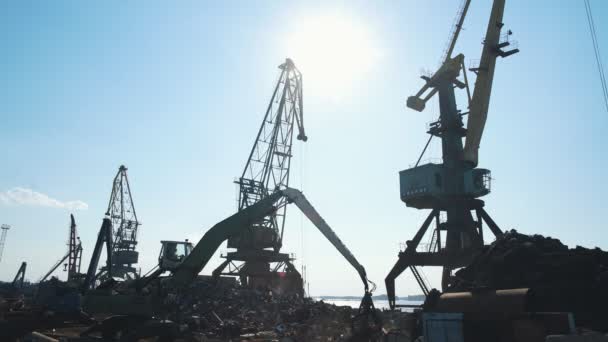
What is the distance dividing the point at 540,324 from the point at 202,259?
2040cm

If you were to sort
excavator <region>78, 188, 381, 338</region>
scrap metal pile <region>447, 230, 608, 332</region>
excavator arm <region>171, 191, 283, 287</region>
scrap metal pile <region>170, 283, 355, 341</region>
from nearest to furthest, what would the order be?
scrap metal pile <region>447, 230, 608, 332</region>
scrap metal pile <region>170, 283, 355, 341</region>
excavator <region>78, 188, 381, 338</region>
excavator arm <region>171, 191, 283, 287</region>

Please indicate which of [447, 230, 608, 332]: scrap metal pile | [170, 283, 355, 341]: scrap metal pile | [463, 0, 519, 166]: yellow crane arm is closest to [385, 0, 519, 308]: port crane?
[463, 0, 519, 166]: yellow crane arm

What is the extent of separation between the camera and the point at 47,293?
77.4 ft

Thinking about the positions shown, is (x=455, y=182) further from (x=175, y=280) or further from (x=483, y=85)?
(x=175, y=280)

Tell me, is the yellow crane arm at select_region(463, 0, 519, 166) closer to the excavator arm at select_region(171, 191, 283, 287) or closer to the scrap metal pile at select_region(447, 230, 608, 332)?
the excavator arm at select_region(171, 191, 283, 287)

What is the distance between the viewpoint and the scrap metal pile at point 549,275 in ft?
45.4

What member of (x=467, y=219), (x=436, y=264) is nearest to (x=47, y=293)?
(x=436, y=264)

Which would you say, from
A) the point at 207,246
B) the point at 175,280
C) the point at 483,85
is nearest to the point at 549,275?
the point at 207,246

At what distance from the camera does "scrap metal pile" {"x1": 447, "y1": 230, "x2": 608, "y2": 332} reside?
1384cm

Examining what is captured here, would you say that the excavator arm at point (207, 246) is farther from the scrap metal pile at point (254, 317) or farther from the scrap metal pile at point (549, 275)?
the scrap metal pile at point (549, 275)

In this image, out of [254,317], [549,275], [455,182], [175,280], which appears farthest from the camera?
[455,182]

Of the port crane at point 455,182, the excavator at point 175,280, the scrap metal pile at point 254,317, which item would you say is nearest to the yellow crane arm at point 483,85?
the port crane at point 455,182

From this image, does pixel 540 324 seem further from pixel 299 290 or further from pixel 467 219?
pixel 299 290

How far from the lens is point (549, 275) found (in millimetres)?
15117
